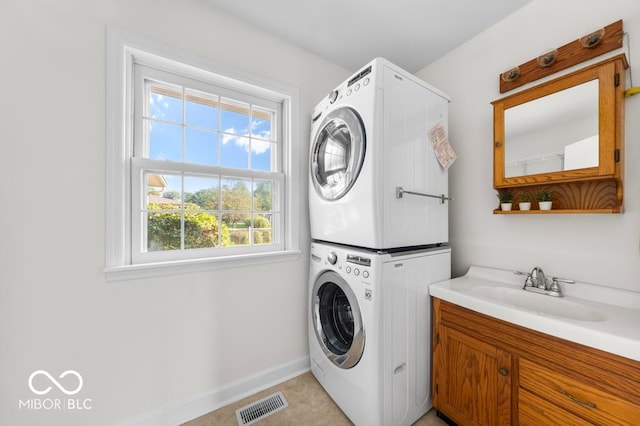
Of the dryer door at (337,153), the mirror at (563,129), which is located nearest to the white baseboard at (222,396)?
the dryer door at (337,153)

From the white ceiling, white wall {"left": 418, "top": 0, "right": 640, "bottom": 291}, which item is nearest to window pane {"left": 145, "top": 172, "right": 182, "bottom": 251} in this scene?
the white ceiling

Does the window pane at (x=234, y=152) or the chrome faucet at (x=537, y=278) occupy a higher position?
the window pane at (x=234, y=152)

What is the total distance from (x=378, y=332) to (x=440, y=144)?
1201 mm

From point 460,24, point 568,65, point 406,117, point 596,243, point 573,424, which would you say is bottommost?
point 573,424

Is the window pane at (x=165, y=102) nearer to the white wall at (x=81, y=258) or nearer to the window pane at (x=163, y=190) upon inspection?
the white wall at (x=81, y=258)

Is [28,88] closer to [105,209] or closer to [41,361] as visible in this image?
[105,209]

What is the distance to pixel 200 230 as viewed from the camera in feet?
5.16

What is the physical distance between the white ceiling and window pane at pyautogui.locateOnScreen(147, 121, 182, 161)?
85 cm

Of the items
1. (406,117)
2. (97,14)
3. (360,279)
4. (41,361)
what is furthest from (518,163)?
(41,361)

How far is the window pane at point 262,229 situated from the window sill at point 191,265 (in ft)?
0.53

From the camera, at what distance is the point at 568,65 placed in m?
1.31

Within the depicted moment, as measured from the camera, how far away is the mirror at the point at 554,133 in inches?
46.3

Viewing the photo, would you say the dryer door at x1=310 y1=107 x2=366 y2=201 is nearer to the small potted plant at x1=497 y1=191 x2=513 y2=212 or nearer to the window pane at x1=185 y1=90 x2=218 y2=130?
the window pane at x1=185 y1=90 x2=218 y2=130

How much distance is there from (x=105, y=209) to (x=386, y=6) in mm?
2027
